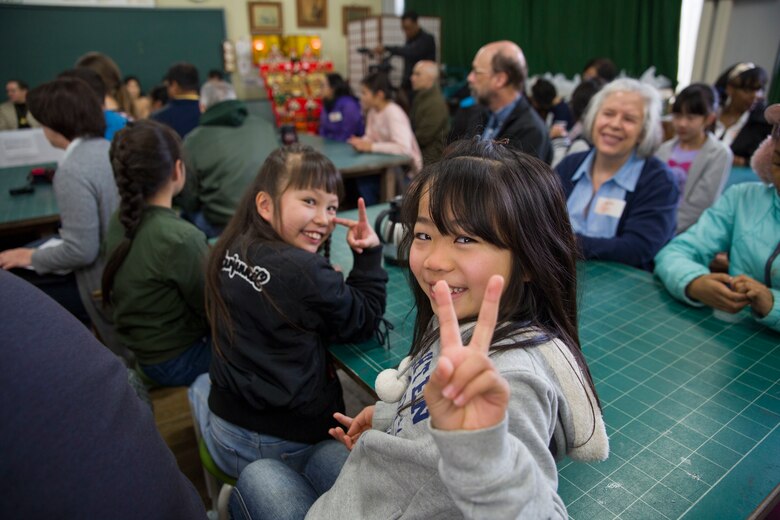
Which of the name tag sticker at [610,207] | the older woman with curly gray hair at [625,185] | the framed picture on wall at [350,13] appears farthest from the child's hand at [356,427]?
the framed picture on wall at [350,13]

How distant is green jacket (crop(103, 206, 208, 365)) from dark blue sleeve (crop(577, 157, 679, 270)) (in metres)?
1.33

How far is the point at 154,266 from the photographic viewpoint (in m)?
1.61

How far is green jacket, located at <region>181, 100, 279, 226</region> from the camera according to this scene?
2.91 metres

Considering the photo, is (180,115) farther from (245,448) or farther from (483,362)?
(483,362)

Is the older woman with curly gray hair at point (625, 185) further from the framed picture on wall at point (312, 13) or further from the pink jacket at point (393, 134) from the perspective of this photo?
the framed picture on wall at point (312, 13)

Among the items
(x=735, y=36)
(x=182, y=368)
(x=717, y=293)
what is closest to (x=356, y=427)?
(x=182, y=368)

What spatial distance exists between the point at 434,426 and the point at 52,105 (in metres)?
2.37

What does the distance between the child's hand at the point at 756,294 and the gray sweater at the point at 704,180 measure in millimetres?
1387

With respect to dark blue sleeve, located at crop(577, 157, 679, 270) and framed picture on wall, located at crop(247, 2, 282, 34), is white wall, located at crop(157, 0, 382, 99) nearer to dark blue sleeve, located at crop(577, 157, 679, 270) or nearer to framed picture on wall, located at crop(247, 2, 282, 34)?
framed picture on wall, located at crop(247, 2, 282, 34)

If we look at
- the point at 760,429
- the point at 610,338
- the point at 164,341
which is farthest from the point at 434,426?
the point at 164,341

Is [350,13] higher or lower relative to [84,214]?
higher

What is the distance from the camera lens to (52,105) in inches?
86.2

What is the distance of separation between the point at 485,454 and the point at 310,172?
102 centimetres

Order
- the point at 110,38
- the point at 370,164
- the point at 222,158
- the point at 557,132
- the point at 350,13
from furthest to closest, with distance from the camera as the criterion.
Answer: the point at 350,13, the point at 110,38, the point at 557,132, the point at 370,164, the point at 222,158
